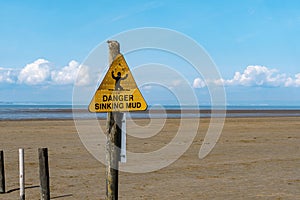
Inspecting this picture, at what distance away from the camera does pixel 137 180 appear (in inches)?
575

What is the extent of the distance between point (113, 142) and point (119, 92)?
0.88m

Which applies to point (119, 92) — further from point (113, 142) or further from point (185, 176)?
point (185, 176)

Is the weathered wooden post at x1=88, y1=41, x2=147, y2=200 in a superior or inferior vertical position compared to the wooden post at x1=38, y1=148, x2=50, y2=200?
superior

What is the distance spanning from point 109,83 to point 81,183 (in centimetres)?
708

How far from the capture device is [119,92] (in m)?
7.43

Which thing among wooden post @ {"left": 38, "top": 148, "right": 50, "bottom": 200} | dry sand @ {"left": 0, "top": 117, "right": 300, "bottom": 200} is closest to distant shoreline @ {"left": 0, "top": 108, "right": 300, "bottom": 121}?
dry sand @ {"left": 0, "top": 117, "right": 300, "bottom": 200}

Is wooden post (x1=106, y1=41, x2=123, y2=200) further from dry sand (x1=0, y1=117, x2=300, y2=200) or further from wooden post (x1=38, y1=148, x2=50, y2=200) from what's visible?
dry sand (x1=0, y1=117, x2=300, y2=200)

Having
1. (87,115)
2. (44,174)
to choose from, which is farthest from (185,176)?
(87,115)

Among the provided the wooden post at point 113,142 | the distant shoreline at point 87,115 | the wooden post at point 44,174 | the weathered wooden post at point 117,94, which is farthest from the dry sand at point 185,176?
the distant shoreline at point 87,115

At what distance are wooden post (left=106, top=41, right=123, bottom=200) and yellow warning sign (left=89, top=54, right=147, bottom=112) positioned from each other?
177 mm

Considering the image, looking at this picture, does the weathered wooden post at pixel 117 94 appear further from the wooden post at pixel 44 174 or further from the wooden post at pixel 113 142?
the wooden post at pixel 44 174

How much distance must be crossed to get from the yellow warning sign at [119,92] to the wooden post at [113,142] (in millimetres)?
177

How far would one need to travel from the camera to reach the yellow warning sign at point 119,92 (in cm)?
738

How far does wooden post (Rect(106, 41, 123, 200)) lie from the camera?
7.62 meters
